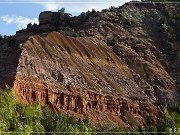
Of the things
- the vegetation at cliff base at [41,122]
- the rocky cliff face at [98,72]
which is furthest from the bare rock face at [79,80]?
the vegetation at cliff base at [41,122]

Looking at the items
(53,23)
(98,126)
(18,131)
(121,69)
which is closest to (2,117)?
(18,131)

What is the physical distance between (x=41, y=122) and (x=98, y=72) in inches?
1038

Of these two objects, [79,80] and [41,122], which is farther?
[79,80]

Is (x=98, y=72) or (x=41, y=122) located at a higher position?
(x=98, y=72)

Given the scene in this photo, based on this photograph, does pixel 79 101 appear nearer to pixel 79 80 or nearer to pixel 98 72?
pixel 79 80

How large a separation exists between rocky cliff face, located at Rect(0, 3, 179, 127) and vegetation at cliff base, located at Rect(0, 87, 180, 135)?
10257 mm

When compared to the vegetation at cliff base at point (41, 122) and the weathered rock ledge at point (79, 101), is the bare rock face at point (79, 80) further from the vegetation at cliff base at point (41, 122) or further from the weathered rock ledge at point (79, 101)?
the vegetation at cliff base at point (41, 122)

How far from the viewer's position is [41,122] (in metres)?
71.6

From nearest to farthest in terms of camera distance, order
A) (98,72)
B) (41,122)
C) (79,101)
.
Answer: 1. (41,122)
2. (79,101)
3. (98,72)

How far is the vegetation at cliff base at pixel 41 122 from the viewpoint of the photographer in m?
60.7

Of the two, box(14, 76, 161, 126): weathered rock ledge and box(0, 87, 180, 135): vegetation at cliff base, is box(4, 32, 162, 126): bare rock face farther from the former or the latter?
box(0, 87, 180, 135): vegetation at cliff base

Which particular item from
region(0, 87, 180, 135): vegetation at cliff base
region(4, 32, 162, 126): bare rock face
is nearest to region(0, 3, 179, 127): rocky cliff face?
region(4, 32, 162, 126): bare rock face

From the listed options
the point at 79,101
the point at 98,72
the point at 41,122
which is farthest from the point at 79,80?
the point at 41,122

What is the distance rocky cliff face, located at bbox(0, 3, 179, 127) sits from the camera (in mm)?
87688
